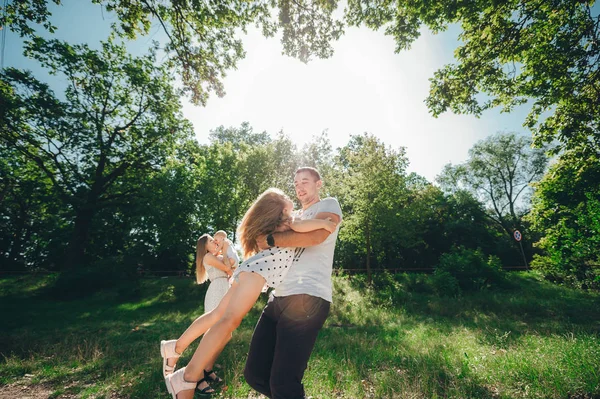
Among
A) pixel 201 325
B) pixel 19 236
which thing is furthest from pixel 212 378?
pixel 19 236

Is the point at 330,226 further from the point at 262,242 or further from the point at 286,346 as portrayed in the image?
the point at 286,346

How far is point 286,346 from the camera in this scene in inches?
85.7

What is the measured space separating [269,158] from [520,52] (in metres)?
17.0

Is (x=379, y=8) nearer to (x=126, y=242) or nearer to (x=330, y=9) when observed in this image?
(x=330, y=9)

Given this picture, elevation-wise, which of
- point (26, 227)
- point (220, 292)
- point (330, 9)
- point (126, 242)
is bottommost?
point (220, 292)

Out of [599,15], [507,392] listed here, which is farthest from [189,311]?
[599,15]

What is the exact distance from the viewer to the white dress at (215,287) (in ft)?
18.0

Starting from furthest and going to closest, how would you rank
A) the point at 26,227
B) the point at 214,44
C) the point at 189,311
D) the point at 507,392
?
the point at 26,227 → the point at 189,311 → the point at 214,44 → the point at 507,392

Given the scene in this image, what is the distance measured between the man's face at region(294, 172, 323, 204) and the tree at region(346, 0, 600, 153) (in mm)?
6078

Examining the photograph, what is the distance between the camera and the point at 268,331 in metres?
2.53

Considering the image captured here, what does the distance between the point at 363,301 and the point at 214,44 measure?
13080 mm

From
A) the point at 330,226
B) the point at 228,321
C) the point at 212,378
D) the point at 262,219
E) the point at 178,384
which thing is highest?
the point at 262,219

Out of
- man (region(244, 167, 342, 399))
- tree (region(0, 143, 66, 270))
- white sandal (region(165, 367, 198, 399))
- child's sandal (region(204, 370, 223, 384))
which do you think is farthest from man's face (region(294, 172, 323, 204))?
tree (region(0, 143, 66, 270))

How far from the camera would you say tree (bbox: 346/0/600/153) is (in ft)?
21.1
